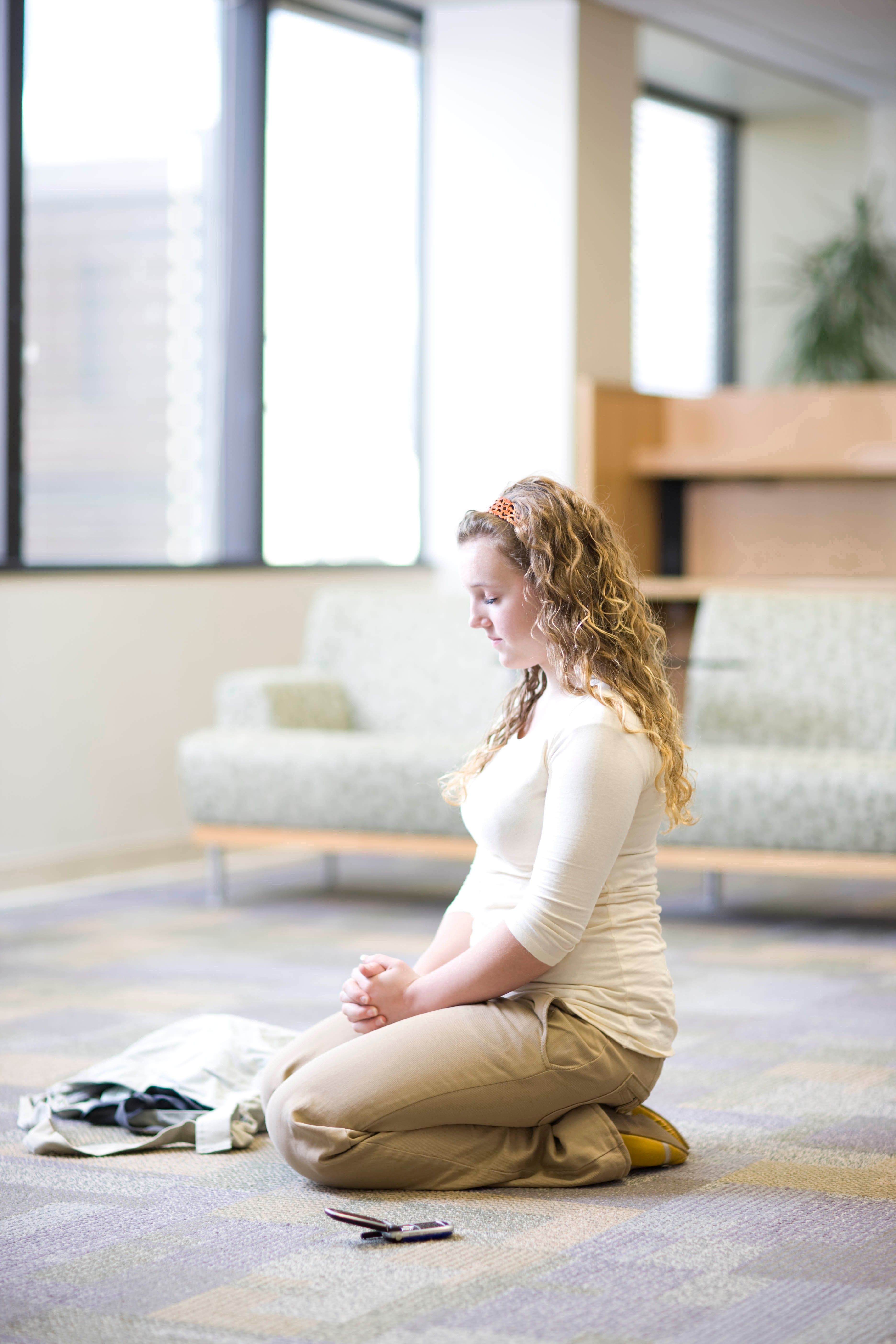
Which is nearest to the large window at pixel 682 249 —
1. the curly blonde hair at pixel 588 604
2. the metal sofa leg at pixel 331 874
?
the metal sofa leg at pixel 331 874

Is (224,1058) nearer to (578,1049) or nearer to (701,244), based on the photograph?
(578,1049)

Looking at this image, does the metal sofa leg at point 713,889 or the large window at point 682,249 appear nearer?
the metal sofa leg at point 713,889

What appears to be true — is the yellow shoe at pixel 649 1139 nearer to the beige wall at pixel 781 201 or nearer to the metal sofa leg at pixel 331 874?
the metal sofa leg at pixel 331 874

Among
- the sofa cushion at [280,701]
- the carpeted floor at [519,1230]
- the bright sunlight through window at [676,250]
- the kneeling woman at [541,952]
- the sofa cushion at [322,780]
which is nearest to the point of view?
the carpeted floor at [519,1230]

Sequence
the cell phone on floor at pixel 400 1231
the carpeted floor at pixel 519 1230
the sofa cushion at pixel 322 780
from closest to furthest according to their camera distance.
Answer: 1. the carpeted floor at pixel 519 1230
2. the cell phone on floor at pixel 400 1231
3. the sofa cushion at pixel 322 780

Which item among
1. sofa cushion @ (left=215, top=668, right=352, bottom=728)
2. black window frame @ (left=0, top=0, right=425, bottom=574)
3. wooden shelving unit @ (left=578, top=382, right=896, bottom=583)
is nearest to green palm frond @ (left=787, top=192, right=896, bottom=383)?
wooden shelving unit @ (left=578, top=382, right=896, bottom=583)

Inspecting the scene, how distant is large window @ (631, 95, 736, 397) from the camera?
26.7 ft

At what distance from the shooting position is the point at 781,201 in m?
8.77

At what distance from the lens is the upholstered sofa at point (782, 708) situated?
4.45 meters

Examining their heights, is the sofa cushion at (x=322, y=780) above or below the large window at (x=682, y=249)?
below

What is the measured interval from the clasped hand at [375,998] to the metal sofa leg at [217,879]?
2510mm

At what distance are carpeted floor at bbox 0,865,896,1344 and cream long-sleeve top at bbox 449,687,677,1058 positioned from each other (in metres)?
0.26

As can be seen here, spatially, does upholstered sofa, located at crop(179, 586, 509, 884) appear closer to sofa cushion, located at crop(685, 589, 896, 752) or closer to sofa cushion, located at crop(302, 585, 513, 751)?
sofa cushion, located at crop(302, 585, 513, 751)

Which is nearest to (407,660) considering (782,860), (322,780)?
(322,780)
